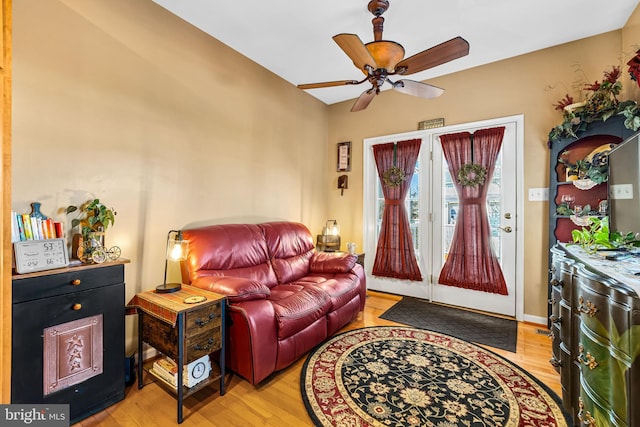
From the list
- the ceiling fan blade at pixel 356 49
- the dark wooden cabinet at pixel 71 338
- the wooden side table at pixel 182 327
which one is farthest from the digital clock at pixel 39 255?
the ceiling fan blade at pixel 356 49

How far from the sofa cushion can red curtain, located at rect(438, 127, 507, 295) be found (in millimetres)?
1901

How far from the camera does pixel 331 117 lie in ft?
14.6

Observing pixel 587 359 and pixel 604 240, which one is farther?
pixel 604 240

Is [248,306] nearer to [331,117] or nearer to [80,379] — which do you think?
[80,379]

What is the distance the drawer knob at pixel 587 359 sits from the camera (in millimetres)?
1195

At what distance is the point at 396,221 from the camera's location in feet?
12.4

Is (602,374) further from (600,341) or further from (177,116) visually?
(177,116)

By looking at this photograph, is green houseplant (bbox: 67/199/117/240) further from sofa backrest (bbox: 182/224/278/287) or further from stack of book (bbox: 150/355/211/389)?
stack of book (bbox: 150/355/211/389)

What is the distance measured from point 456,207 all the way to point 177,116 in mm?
3195

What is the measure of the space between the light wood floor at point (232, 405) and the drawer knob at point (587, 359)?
79cm

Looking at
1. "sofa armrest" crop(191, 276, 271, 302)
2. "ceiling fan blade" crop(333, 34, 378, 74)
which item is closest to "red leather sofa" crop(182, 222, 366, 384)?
"sofa armrest" crop(191, 276, 271, 302)

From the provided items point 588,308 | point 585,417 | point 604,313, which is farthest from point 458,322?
point 604,313

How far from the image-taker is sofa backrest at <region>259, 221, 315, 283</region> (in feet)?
9.34

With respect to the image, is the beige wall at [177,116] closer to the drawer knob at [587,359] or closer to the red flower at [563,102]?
the red flower at [563,102]
